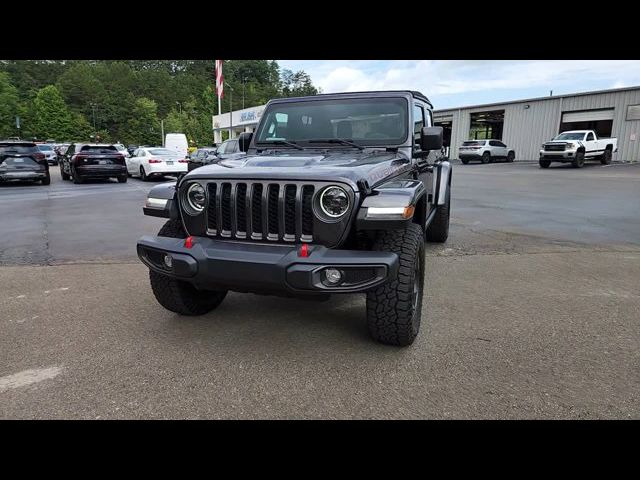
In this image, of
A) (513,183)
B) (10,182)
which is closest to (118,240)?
(10,182)

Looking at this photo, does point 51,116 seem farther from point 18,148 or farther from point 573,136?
point 573,136

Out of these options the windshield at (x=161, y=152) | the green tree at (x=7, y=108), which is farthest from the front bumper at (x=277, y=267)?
the green tree at (x=7, y=108)

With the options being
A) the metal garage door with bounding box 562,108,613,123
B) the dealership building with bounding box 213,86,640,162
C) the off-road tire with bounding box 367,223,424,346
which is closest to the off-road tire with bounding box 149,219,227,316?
the off-road tire with bounding box 367,223,424,346

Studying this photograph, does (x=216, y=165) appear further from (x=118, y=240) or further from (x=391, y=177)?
(x=118, y=240)

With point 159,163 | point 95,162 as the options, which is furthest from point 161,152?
point 95,162

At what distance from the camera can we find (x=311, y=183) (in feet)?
9.73

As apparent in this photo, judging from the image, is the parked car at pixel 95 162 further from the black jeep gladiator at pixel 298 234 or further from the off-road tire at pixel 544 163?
the off-road tire at pixel 544 163

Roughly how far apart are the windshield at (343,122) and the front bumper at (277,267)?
67.2 inches

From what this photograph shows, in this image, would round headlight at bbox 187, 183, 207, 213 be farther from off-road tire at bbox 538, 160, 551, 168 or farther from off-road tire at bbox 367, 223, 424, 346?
off-road tire at bbox 538, 160, 551, 168

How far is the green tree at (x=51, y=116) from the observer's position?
7944 centimetres

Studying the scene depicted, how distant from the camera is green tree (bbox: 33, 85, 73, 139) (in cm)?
7944

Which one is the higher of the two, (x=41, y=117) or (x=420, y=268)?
(x=41, y=117)

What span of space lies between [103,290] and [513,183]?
53.6 feet

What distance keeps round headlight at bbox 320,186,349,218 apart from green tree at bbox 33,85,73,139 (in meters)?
91.6
